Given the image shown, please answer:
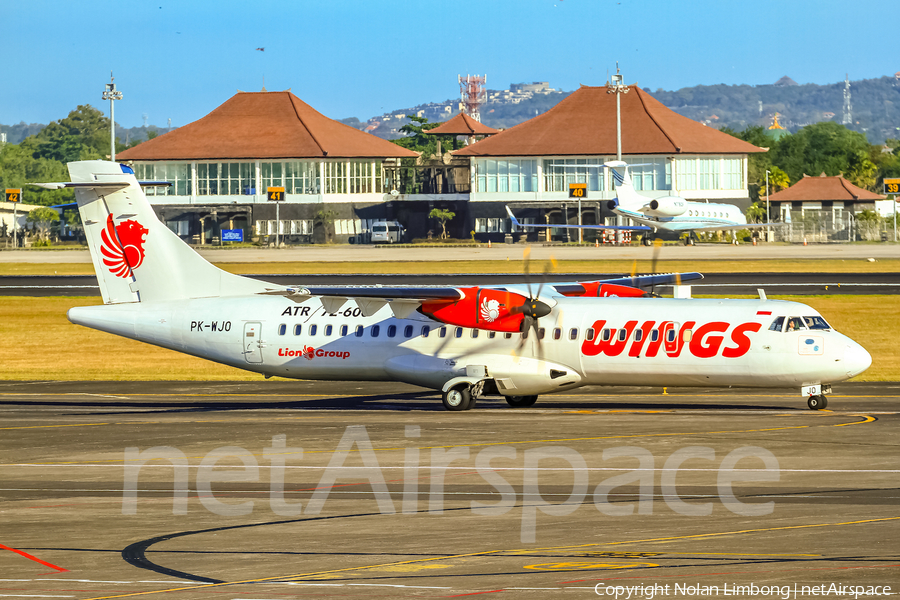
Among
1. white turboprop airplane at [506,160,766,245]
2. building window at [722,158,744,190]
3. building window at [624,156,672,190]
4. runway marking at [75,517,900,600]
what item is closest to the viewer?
runway marking at [75,517,900,600]

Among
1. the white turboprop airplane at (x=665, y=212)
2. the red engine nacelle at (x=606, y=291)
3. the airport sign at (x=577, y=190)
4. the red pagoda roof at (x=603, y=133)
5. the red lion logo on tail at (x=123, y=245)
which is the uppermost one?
the red pagoda roof at (x=603, y=133)

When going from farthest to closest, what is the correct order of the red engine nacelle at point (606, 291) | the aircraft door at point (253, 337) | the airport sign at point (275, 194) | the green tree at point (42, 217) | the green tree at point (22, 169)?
1. the green tree at point (22, 169)
2. the green tree at point (42, 217)
3. the airport sign at point (275, 194)
4. the red engine nacelle at point (606, 291)
5. the aircraft door at point (253, 337)

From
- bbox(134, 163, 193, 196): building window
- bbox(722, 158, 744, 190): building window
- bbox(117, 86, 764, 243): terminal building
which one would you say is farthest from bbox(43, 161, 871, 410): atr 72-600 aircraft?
bbox(134, 163, 193, 196): building window

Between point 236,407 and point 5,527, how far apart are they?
1432 cm

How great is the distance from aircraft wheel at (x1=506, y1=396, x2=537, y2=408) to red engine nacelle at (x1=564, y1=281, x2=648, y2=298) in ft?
12.2

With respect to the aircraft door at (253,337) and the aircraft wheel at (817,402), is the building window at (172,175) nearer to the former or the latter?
the aircraft door at (253,337)

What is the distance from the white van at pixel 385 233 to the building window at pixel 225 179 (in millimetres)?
15133

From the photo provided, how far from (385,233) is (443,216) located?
32.2ft

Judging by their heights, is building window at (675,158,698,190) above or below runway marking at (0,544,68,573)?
above

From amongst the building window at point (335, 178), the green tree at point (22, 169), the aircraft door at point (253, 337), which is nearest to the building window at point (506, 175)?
the building window at point (335, 178)

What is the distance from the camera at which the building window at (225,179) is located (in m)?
117

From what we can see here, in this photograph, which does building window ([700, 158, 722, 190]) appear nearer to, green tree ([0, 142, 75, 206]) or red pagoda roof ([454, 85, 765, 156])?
red pagoda roof ([454, 85, 765, 156])

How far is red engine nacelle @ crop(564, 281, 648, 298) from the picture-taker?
31172 mm

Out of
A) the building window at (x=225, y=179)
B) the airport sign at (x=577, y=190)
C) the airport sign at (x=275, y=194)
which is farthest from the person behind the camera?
the building window at (x=225, y=179)
